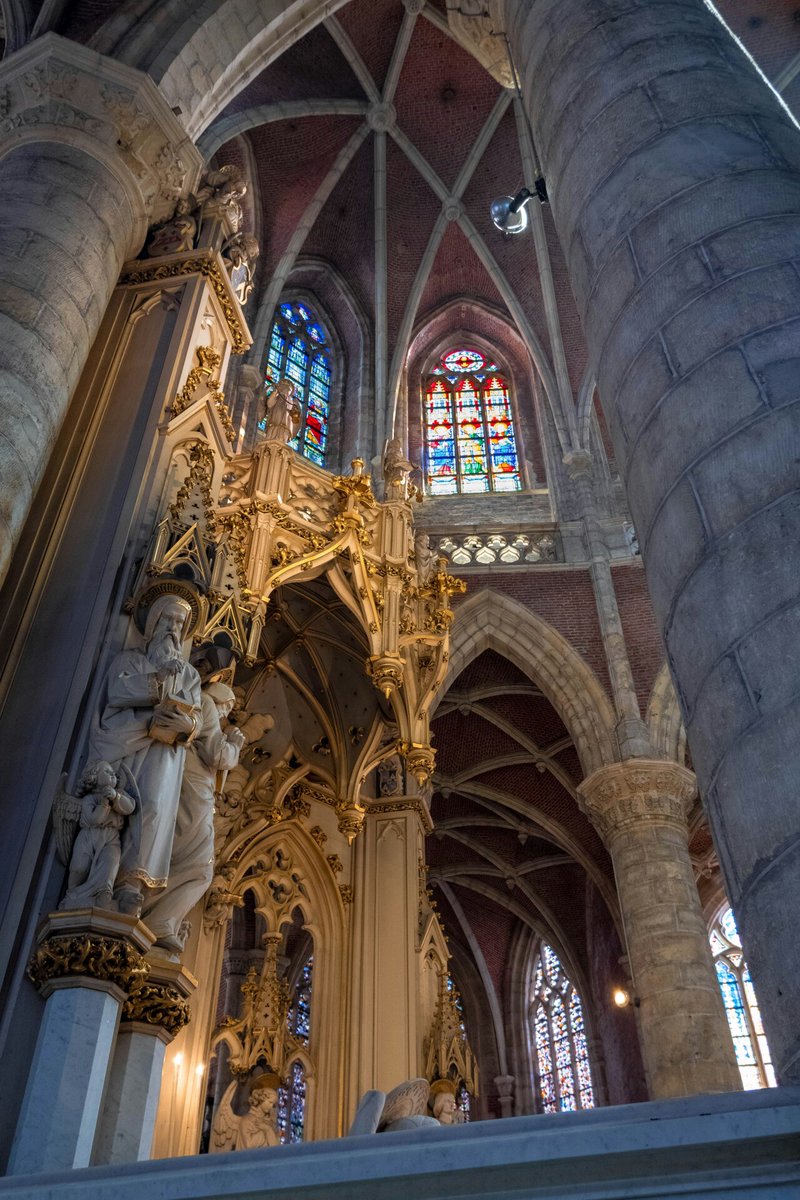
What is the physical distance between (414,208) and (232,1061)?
14.5 meters

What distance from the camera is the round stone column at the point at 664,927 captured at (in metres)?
9.39

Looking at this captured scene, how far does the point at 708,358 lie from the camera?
2951 mm

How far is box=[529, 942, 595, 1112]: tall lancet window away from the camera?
17000 millimetres

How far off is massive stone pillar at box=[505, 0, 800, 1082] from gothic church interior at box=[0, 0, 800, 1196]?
14 mm

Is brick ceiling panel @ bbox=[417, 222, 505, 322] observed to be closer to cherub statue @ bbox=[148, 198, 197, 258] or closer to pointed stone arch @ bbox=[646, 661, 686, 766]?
pointed stone arch @ bbox=[646, 661, 686, 766]

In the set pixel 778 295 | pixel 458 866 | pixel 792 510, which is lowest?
pixel 792 510

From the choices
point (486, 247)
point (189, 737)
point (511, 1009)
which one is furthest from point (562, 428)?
point (189, 737)

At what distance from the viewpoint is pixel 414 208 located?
1811 cm

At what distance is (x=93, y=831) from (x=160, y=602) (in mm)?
1358

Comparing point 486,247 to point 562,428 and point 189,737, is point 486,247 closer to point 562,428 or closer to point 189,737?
point 562,428

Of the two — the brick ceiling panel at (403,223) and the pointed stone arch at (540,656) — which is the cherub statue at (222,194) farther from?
the brick ceiling panel at (403,223)

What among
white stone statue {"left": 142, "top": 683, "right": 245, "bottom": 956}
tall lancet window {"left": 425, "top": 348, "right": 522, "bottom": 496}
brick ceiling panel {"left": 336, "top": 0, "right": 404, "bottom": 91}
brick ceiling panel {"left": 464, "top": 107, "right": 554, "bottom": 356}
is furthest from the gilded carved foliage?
brick ceiling panel {"left": 336, "top": 0, "right": 404, "bottom": 91}

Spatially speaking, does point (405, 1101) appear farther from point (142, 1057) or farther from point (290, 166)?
point (290, 166)

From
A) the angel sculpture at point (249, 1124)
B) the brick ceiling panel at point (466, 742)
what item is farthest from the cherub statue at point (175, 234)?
the brick ceiling panel at point (466, 742)
